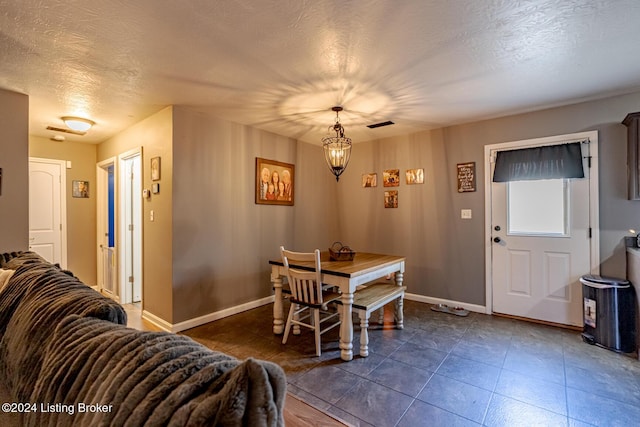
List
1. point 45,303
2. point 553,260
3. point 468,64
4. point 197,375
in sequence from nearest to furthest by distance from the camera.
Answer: point 197,375
point 45,303
point 468,64
point 553,260

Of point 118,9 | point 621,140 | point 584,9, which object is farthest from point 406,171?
point 118,9

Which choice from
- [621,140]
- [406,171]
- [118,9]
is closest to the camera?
[118,9]

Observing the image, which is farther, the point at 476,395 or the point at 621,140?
the point at 621,140

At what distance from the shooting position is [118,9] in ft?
5.34

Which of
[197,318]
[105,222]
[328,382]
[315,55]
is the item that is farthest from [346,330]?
[105,222]

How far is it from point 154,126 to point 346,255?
263 cm

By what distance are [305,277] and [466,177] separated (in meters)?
2.58

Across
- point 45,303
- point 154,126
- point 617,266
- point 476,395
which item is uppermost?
point 154,126

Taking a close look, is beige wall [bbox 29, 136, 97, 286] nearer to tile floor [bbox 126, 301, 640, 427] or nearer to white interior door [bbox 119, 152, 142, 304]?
white interior door [bbox 119, 152, 142, 304]

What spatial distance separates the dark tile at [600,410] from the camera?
1.73 meters

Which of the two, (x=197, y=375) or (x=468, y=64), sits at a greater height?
(x=468, y=64)

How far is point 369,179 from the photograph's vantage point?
4652mm

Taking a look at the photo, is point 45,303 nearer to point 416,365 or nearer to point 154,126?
point 416,365

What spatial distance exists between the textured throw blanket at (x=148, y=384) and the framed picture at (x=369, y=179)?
410 cm
